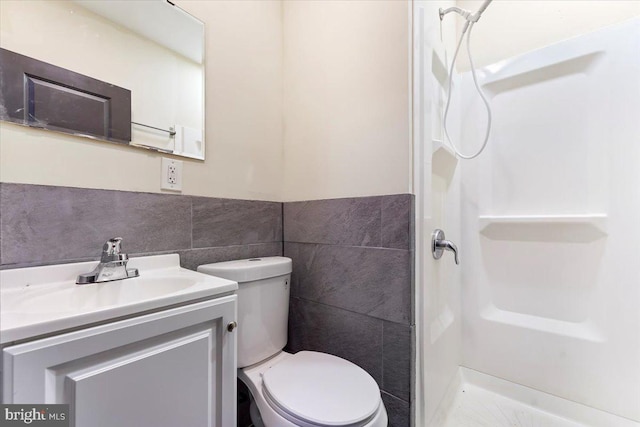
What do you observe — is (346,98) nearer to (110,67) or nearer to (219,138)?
(219,138)

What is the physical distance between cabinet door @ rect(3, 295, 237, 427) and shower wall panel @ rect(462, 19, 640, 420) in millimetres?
1449

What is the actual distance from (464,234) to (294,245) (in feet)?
3.37

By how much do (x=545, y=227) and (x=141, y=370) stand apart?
5.74ft

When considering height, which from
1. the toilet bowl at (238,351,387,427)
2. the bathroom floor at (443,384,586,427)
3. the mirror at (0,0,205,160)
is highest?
the mirror at (0,0,205,160)

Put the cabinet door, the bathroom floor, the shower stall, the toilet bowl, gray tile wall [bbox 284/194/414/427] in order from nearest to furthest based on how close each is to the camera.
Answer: the cabinet door, the toilet bowl, gray tile wall [bbox 284/194/414/427], the shower stall, the bathroom floor

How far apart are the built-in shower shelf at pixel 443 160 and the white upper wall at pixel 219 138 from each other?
0.78 metres

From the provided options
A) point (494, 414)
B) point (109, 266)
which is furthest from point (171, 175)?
point (494, 414)

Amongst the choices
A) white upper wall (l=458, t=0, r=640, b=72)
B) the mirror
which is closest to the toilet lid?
the mirror

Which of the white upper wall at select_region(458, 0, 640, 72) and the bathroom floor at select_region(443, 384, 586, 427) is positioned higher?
the white upper wall at select_region(458, 0, 640, 72)

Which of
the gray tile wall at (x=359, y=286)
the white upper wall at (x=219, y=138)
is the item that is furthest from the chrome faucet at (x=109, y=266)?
the gray tile wall at (x=359, y=286)

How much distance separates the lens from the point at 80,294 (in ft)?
2.41

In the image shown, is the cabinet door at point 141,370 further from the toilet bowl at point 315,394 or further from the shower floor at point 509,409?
the shower floor at point 509,409

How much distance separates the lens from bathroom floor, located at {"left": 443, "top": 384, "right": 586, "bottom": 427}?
127cm

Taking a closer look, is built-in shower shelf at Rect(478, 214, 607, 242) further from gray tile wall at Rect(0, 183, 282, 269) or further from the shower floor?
gray tile wall at Rect(0, 183, 282, 269)
